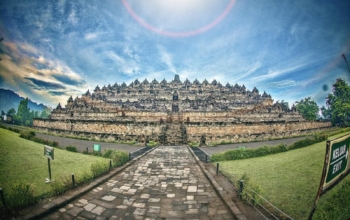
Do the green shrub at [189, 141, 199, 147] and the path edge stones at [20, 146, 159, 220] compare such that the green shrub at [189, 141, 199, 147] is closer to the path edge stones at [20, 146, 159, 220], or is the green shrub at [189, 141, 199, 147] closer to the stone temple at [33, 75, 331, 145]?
the stone temple at [33, 75, 331, 145]

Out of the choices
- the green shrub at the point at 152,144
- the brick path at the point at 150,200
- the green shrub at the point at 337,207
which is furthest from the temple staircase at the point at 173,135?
the green shrub at the point at 337,207

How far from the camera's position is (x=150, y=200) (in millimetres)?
5219

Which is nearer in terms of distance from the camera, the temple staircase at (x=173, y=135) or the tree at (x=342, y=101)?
the tree at (x=342, y=101)

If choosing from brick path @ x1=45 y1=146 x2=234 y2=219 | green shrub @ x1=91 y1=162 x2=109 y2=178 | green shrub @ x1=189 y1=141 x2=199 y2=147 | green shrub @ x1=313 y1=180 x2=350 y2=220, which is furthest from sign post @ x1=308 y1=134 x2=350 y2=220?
green shrub @ x1=189 y1=141 x2=199 y2=147

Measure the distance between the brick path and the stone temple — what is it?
12127 millimetres

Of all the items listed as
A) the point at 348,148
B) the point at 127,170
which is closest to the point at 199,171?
the point at 127,170

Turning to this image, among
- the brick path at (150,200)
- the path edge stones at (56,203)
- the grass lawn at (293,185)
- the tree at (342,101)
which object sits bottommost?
the brick path at (150,200)

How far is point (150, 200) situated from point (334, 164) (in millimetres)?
4922

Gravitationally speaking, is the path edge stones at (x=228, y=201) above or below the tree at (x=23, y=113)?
below

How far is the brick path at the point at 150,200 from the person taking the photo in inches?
171

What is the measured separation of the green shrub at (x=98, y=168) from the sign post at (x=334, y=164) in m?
7.28

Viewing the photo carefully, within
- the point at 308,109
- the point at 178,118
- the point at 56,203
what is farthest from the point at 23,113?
the point at 308,109

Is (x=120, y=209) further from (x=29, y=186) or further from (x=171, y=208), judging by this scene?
(x=29, y=186)

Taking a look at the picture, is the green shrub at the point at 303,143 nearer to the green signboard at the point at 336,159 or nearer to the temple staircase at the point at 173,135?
the green signboard at the point at 336,159
